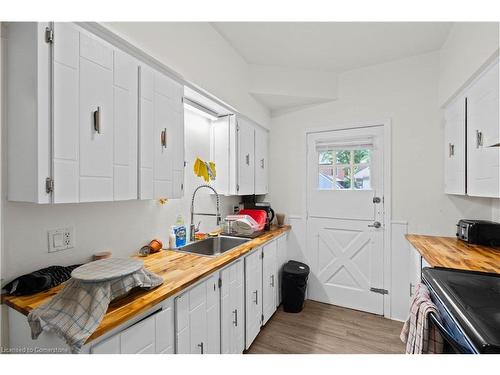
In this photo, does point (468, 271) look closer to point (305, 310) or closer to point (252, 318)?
point (252, 318)

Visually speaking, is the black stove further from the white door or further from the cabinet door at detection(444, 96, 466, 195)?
the white door

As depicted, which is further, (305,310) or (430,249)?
(305,310)

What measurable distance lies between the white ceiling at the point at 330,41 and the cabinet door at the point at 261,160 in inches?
32.3

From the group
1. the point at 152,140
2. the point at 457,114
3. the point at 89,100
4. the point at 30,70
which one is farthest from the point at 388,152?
the point at 30,70

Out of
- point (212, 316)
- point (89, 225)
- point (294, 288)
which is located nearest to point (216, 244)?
point (212, 316)

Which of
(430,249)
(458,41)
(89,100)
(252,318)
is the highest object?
(458,41)

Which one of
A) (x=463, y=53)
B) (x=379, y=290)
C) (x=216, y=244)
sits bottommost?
(x=379, y=290)

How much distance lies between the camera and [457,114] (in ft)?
6.65

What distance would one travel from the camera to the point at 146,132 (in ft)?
4.52

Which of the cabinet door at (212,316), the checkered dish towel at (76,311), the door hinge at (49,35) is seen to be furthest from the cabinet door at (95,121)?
the cabinet door at (212,316)

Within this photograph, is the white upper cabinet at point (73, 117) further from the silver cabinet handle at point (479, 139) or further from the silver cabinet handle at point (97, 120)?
the silver cabinet handle at point (479, 139)

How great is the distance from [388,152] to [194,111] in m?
2.10

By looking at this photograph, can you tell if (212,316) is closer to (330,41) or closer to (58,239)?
(58,239)

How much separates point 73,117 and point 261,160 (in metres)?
2.17
